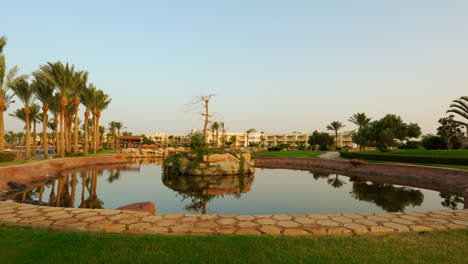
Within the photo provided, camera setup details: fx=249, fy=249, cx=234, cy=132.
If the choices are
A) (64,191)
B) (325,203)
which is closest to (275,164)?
(325,203)

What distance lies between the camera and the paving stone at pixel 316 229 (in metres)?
4.40

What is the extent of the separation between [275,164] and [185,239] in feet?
77.4

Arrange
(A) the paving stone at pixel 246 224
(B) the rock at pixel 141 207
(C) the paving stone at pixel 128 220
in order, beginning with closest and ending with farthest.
A: 1. (A) the paving stone at pixel 246 224
2. (C) the paving stone at pixel 128 220
3. (B) the rock at pixel 141 207

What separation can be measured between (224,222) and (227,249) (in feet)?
4.72

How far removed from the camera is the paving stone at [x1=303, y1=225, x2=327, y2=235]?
14.4 ft

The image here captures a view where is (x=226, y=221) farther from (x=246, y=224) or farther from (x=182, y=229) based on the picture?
(x=182, y=229)

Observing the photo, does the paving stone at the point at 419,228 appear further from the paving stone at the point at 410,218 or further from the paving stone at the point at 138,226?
the paving stone at the point at 138,226

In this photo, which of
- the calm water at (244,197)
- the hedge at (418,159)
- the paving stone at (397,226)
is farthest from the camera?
the hedge at (418,159)

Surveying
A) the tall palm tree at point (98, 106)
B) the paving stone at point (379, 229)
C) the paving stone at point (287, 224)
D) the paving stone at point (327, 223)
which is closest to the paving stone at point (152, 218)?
the paving stone at point (287, 224)

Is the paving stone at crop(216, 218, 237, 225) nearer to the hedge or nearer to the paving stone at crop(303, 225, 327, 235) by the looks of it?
the paving stone at crop(303, 225, 327, 235)

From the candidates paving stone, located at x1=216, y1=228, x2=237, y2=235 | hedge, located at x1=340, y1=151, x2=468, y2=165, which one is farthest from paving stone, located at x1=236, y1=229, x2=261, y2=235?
hedge, located at x1=340, y1=151, x2=468, y2=165

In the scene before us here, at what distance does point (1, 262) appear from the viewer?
3170 mm

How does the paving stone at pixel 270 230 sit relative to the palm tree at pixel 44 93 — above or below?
below

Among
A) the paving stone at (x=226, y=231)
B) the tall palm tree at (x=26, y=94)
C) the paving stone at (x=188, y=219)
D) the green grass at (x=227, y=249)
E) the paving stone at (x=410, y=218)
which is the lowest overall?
the paving stone at (x=410, y=218)
